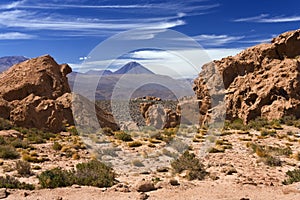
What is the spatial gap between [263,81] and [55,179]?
19.5m

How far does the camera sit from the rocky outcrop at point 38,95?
66.6ft

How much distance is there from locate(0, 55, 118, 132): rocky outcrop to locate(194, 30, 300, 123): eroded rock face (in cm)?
1195

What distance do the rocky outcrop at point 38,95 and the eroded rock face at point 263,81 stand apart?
11955mm

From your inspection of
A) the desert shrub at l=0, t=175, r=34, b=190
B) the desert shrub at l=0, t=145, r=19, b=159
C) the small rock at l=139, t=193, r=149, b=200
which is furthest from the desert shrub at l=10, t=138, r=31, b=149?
the small rock at l=139, t=193, r=149, b=200

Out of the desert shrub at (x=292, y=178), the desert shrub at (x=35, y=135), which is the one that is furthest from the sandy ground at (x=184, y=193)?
the desert shrub at (x=35, y=135)

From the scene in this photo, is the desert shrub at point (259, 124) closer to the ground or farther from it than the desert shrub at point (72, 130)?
farther from it

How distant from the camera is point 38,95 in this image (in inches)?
878

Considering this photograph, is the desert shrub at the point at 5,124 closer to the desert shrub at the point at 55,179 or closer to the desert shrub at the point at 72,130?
the desert shrub at the point at 72,130

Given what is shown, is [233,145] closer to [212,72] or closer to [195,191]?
[195,191]

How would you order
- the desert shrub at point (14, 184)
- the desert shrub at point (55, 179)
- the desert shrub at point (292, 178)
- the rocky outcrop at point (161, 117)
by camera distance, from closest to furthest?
the desert shrub at point (14, 184), the desert shrub at point (55, 179), the desert shrub at point (292, 178), the rocky outcrop at point (161, 117)

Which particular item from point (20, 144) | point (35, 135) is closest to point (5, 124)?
point (35, 135)

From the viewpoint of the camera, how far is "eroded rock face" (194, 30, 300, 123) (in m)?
22.8

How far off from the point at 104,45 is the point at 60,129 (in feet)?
26.0

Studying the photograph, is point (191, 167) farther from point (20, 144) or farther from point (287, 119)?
point (287, 119)
